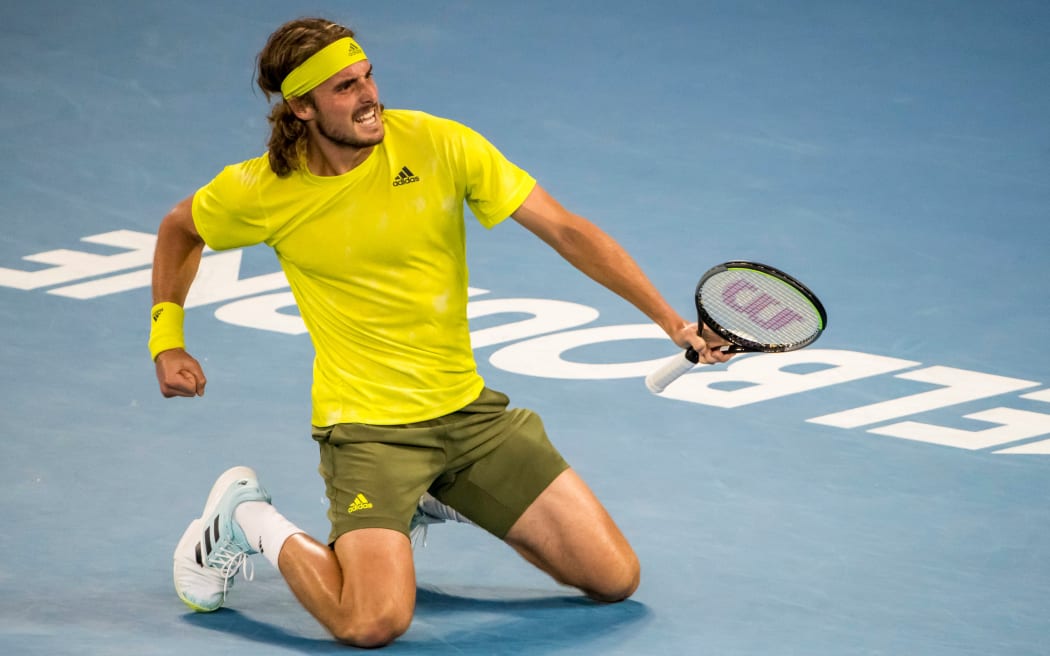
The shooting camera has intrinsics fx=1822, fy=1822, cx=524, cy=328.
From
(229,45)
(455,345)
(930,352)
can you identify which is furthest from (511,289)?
(229,45)

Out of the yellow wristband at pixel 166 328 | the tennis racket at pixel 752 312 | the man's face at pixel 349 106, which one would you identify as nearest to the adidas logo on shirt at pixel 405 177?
the man's face at pixel 349 106

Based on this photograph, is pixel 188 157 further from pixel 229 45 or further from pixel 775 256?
pixel 775 256

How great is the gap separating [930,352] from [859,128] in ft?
9.17

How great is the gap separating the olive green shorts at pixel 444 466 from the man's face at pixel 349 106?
0.86 metres

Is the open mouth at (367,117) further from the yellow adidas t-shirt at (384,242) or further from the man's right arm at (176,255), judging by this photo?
the man's right arm at (176,255)

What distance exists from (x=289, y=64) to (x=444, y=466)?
4.20 feet

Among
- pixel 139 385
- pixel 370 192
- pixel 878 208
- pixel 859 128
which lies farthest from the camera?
pixel 859 128

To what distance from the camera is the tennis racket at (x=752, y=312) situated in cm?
508

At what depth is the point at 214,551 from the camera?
17.6ft

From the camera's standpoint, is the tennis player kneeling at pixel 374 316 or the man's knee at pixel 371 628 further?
the tennis player kneeling at pixel 374 316

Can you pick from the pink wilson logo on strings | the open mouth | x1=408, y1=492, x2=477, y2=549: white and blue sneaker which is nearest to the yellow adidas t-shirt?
the open mouth

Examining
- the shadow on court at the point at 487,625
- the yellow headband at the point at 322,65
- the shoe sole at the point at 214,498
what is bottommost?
the shadow on court at the point at 487,625

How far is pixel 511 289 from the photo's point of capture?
26.3 ft

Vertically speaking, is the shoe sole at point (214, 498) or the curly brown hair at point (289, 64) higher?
the curly brown hair at point (289, 64)
